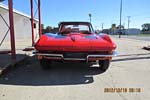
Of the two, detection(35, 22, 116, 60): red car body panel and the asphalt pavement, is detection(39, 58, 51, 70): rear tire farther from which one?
detection(35, 22, 116, 60): red car body panel

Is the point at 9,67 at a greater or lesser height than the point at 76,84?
greater

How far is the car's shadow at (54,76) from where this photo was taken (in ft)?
19.8

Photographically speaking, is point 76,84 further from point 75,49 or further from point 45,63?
point 45,63

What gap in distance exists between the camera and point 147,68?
814cm

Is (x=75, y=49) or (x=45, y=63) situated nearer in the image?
(x=75, y=49)

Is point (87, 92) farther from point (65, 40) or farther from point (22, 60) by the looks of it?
point (22, 60)

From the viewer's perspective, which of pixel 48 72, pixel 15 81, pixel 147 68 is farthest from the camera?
pixel 147 68

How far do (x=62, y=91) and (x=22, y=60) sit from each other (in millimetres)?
4306

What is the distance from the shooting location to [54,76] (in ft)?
22.0

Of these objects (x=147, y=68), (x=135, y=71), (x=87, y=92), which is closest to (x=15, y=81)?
(x=87, y=92)

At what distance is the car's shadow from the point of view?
6.02 meters
